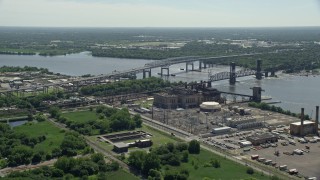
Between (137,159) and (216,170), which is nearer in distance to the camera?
(216,170)

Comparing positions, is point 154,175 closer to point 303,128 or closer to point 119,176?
point 119,176

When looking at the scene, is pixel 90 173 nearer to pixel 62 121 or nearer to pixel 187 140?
pixel 187 140

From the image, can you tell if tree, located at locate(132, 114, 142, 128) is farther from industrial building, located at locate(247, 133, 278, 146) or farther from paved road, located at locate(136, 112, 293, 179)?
industrial building, located at locate(247, 133, 278, 146)

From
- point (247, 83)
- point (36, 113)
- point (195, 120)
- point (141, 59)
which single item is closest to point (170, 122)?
point (195, 120)

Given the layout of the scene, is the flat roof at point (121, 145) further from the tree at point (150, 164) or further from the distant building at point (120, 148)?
the tree at point (150, 164)

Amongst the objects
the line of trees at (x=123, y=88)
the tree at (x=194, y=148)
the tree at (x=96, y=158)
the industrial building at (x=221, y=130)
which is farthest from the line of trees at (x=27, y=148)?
the line of trees at (x=123, y=88)

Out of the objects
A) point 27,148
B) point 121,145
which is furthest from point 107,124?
point 27,148
